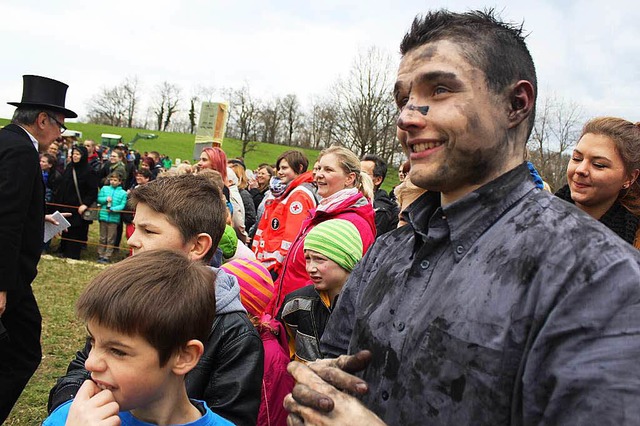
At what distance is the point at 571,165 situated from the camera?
291 cm

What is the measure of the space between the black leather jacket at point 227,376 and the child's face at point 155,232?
1.68ft

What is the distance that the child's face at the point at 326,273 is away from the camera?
3340mm

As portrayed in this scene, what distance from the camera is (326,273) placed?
334 centimetres

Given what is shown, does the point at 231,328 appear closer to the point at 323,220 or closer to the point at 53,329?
the point at 323,220

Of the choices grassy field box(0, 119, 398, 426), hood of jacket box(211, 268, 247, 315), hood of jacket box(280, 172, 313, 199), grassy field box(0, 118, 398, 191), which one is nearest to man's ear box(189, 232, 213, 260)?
hood of jacket box(211, 268, 247, 315)

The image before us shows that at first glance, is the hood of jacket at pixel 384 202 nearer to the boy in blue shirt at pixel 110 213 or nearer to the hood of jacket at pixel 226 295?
the hood of jacket at pixel 226 295

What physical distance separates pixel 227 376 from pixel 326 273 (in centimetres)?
129

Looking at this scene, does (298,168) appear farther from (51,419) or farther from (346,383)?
(346,383)

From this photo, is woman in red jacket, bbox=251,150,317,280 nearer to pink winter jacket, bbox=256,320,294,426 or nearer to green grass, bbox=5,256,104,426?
pink winter jacket, bbox=256,320,294,426

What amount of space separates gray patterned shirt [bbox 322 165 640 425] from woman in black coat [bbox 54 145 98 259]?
35.3ft

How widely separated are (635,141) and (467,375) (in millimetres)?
2247

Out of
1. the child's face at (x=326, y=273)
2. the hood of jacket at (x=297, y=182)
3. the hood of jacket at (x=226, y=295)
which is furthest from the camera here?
the hood of jacket at (x=297, y=182)

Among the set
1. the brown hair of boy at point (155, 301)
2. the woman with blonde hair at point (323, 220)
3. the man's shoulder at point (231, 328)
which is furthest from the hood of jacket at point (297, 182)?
the brown hair of boy at point (155, 301)

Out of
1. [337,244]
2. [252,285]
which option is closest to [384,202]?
[337,244]
